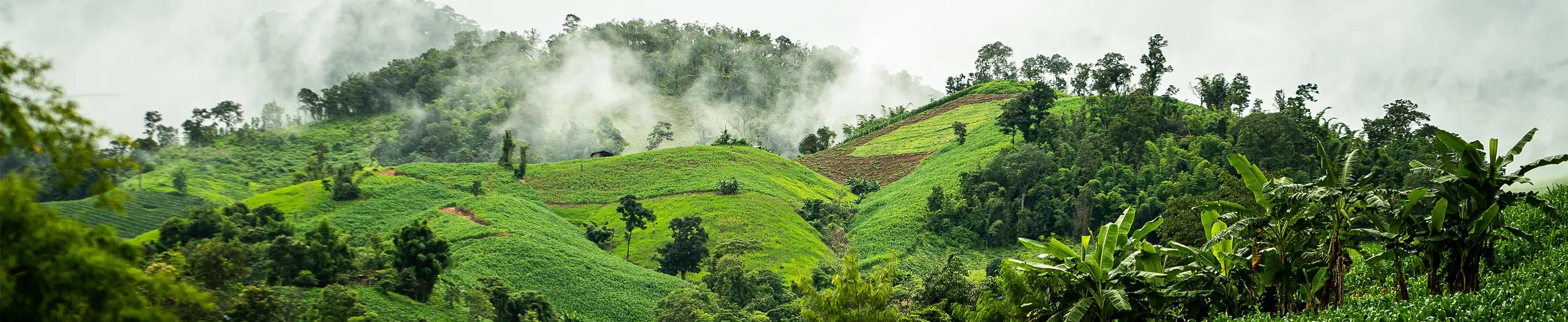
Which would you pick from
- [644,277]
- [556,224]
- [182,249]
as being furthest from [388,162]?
[182,249]

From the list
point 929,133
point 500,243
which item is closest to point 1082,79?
point 929,133

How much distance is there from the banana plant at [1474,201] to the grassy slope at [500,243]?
30249 millimetres

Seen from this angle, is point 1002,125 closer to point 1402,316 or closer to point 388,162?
point 388,162

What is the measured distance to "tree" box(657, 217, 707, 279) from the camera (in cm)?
4853

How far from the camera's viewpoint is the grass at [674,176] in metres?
66.3

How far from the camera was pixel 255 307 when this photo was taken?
25.7 metres

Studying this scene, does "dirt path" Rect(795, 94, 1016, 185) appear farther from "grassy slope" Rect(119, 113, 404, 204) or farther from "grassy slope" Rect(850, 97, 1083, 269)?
"grassy slope" Rect(119, 113, 404, 204)

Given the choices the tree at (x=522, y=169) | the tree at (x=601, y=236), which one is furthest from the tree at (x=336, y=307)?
the tree at (x=522, y=169)

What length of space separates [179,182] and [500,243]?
26954 millimetres

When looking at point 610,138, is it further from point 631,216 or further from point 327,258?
point 327,258

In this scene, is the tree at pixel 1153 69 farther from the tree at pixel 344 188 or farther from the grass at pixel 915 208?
the tree at pixel 344 188

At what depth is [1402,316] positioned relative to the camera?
32.9 feet

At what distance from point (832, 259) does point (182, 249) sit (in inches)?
1149

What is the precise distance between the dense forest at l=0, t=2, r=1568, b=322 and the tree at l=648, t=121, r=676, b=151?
306 mm
